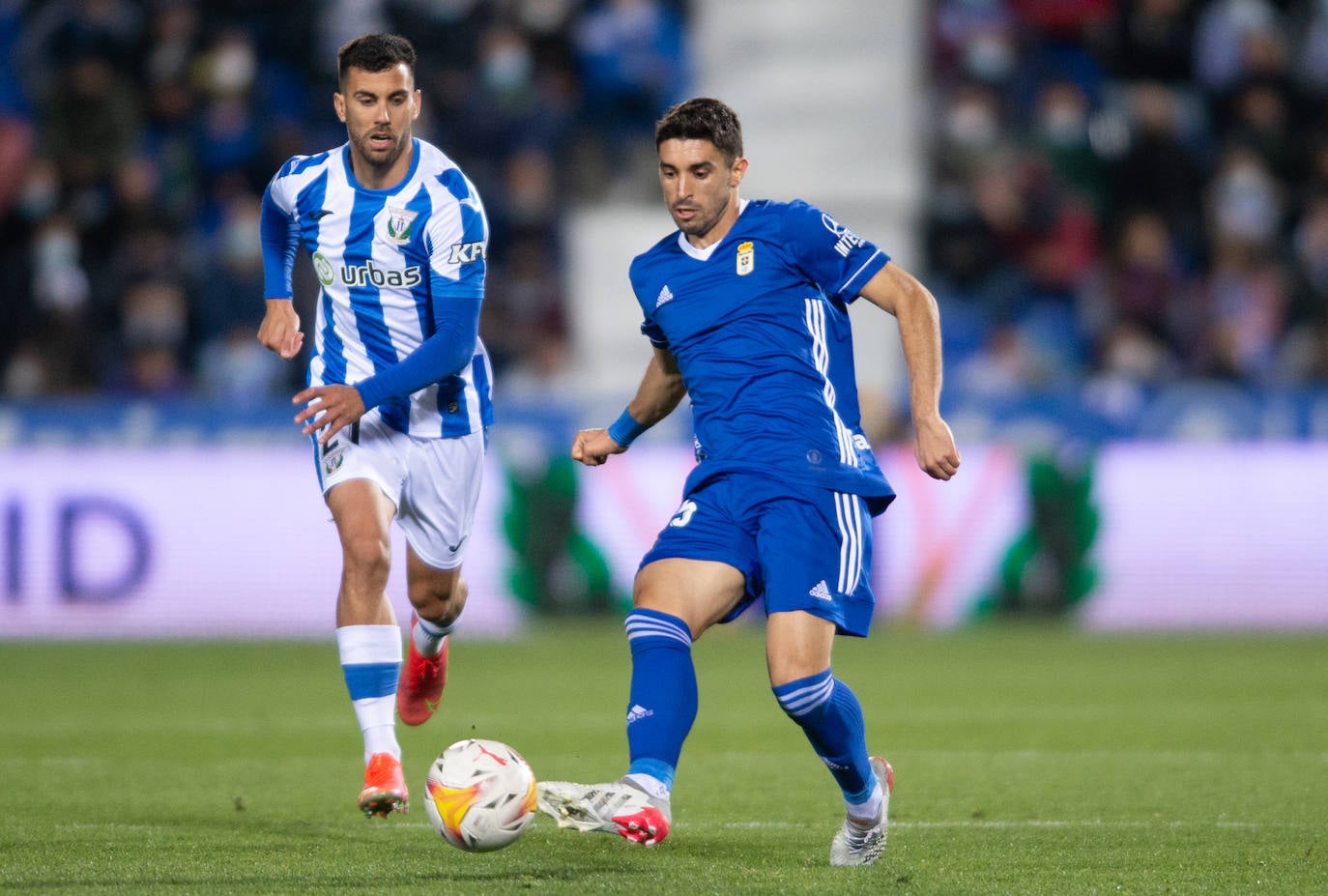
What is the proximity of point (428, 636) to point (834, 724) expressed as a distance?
2.34 m

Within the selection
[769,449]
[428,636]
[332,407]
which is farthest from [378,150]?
[428,636]

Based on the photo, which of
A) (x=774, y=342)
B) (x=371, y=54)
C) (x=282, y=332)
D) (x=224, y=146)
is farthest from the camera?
(x=224, y=146)

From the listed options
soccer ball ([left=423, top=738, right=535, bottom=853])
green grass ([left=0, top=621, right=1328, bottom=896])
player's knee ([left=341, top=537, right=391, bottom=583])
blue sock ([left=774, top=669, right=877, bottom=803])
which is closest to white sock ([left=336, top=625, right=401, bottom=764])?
player's knee ([left=341, top=537, right=391, bottom=583])

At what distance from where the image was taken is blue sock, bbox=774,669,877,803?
460cm

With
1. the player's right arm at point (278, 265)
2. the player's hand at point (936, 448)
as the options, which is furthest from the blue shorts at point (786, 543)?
the player's right arm at point (278, 265)

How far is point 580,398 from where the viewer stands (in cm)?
1226

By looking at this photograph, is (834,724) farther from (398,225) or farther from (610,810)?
(398,225)

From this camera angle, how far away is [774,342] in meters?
4.92

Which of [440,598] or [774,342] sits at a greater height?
[774,342]

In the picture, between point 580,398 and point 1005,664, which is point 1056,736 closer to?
point 1005,664

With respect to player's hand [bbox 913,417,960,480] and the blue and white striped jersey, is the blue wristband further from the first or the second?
player's hand [bbox 913,417,960,480]

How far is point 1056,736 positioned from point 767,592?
133 inches

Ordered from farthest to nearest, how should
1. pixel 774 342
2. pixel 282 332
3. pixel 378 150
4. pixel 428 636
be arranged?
1. pixel 428 636
2. pixel 282 332
3. pixel 378 150
4. pixel 774 342

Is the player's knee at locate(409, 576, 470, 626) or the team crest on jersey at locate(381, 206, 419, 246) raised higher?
the team crest on jersey at locate(381, 206, 419, 246)
